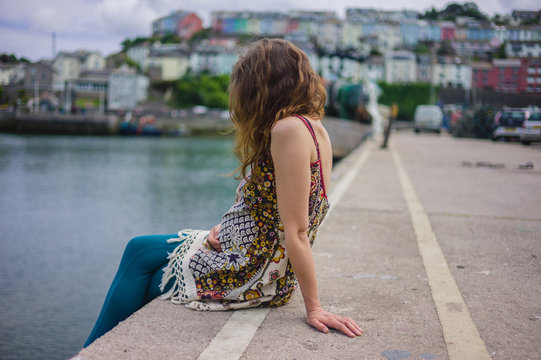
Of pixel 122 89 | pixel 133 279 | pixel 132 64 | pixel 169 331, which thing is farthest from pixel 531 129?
pixel 132 64

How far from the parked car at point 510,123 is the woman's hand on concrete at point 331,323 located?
775 inches

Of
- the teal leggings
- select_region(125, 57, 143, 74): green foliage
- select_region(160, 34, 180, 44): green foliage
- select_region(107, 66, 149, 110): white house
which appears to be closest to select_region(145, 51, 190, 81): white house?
select_region(125, 57, 143, 74): green foliage

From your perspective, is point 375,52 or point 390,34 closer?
point 375,52

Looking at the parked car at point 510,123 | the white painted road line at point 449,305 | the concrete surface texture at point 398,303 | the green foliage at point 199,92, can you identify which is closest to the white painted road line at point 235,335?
the concrete surface texture at point 398,303

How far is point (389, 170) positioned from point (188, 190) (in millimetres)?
14280

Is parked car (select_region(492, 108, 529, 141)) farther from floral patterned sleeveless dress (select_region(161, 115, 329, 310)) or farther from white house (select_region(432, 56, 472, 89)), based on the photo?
white house (select_region(432, 56, 472, 89))

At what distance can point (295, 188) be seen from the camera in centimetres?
197

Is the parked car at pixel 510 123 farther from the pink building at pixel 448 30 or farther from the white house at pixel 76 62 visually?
the pink building at pixel 448 30

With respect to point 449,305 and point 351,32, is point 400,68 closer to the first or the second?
point 351,32

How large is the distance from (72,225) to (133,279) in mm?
13856

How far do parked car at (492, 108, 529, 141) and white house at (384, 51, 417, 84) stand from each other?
97.1 meters

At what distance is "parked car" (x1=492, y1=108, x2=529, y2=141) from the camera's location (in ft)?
65.3

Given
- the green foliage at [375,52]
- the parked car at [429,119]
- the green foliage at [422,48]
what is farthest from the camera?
the green foliage at [422,48]

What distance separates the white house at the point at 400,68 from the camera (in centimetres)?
11531
